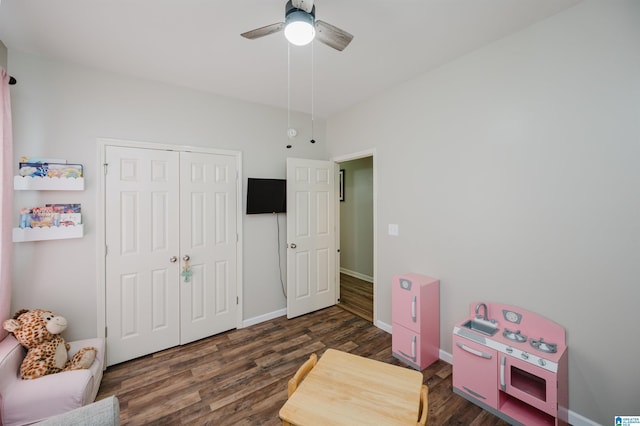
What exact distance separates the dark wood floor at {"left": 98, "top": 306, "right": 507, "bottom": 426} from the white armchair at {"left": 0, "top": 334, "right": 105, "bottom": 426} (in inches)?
15.2

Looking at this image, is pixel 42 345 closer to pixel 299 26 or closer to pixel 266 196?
pixel 266 196

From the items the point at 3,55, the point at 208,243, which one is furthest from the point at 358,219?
the point at 3,55

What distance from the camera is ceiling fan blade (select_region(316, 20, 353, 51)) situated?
4.83ft

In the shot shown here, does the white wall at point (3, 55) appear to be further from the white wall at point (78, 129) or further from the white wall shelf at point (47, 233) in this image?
the white wall shelf at point (47, 233)

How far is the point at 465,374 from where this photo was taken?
6.43 feet

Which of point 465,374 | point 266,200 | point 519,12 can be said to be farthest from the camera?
point 266,200

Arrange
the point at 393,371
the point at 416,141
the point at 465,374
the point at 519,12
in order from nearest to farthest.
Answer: the point at 393,371 → the point at 519,12 → the point at 465,374 → the point at 416,141

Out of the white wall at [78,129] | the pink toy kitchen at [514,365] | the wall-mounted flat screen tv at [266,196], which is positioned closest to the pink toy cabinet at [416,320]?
the pink toy kitchen at [514,365]

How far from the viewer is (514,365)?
1.71m

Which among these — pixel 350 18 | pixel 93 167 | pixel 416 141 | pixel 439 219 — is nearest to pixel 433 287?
pixel 439 219

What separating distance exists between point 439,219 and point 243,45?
2.35 m

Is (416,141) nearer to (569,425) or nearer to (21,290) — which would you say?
(569,425)

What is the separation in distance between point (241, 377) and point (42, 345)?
1.47 metres

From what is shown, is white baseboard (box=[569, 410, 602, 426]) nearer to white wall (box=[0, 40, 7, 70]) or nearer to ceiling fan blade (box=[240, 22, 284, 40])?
ceiling fan blade (box=[240, 22, 284, 40])
